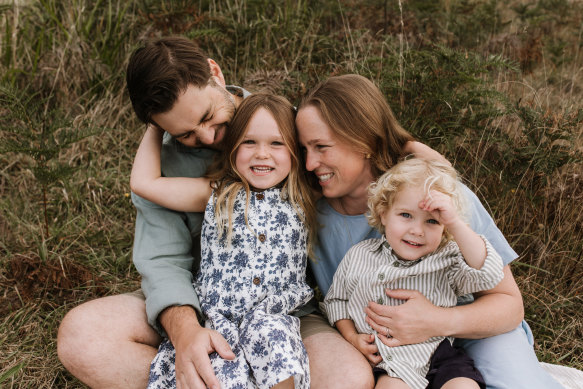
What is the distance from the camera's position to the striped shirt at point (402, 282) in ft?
6.79

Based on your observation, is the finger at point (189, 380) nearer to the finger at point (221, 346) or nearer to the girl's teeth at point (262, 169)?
the finger at point (221, 346)

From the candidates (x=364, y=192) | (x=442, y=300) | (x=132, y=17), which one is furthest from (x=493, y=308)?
(x=132, y=17)

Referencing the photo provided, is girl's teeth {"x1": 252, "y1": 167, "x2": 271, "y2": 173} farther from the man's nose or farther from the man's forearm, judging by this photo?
the man's forearm

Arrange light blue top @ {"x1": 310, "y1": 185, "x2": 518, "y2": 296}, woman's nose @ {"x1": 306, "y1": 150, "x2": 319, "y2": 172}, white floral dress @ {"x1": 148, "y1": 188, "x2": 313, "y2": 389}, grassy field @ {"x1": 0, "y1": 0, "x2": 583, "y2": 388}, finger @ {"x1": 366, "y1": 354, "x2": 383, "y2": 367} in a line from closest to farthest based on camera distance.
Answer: white floral dress @ {"x1": 148, "y1": 188, "x2": 313, "y2": 389} → finger @ {"x1": 366, "y1": 354, "x2": 383, "y2": 367} → woman's nose @ {"x1": 306, "y1": 150, "x2": 319, "y2": 172} → light blue top @ {"x1": 310, "y1": 185, "x2": 518, "y2": 296} → grassy field @ {"x1": 0, "y1": 0, "x2": 583, "y2": 388}

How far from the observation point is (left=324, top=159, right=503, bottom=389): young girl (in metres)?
2.01

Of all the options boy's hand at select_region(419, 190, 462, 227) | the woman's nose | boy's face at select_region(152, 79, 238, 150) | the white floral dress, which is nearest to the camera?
boy's hand at select_region(419, 190, 462, 227)

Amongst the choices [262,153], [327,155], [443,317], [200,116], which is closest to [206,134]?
[200,116]

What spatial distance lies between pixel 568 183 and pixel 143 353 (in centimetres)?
264

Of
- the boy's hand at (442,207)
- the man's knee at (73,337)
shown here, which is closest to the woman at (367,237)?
the boy's hand at (442,207)

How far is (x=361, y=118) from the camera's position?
7.79 ft

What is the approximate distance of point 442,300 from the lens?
222 centimetres

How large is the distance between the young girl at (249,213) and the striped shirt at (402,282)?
9.0 inches

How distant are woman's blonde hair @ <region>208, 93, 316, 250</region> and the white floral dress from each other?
0.05 m

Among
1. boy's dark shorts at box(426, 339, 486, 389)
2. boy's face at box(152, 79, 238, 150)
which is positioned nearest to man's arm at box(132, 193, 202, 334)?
boy's face at box(152, 79, 238, 150)
